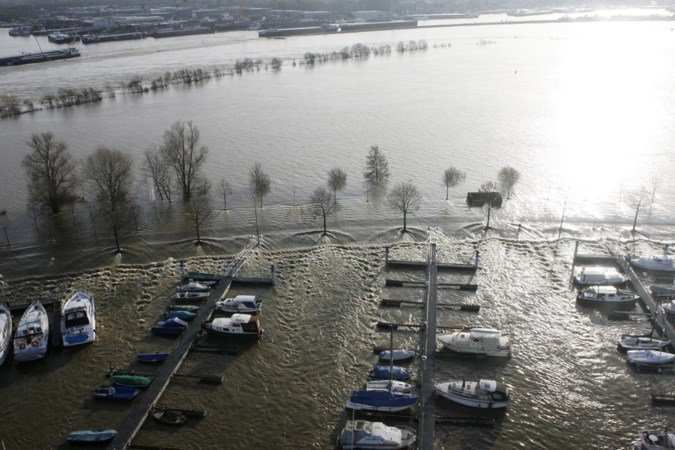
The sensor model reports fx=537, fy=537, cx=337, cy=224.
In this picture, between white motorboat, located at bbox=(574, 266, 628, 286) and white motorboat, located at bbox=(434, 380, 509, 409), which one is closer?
white motorboat, located at bbox=(434, 380, 509, 409)

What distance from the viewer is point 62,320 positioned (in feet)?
56.2

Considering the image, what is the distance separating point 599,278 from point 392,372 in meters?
9.27

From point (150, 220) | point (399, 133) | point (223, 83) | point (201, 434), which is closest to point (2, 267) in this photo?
point (150, 220)

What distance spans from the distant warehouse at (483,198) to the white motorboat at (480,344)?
11799 mm

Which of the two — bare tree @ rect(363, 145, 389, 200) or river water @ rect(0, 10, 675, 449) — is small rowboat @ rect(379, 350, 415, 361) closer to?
river water @ rect(0, 10, 675, 449)

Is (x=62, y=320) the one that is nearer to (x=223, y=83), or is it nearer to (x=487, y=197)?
(x=487, y=197)

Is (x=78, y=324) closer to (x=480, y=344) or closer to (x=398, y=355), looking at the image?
(x=398, y=355)

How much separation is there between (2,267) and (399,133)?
1093 inches

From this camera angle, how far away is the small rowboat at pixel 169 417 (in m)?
13.6

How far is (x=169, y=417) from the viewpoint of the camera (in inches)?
539

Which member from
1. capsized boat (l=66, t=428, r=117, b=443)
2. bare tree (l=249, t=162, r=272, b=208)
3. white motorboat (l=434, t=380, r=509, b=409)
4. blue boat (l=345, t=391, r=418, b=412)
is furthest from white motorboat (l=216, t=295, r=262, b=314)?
bare tree (l=249, t=162, r=272, b=208)

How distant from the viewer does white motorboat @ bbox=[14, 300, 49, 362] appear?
16.0 metres

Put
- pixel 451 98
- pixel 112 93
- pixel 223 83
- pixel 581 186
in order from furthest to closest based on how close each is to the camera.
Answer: pixel 223 83
pixel 112 93
pixel 451 98
pixel 581 186

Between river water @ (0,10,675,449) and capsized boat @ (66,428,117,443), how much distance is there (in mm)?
638
